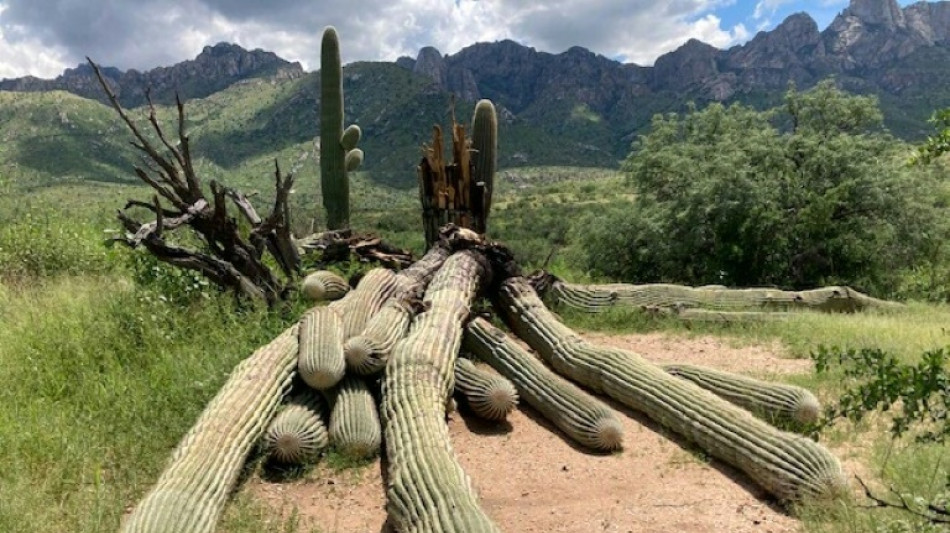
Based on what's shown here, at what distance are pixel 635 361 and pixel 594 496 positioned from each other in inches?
82.5

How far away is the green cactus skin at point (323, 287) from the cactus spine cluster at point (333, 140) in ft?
20.0

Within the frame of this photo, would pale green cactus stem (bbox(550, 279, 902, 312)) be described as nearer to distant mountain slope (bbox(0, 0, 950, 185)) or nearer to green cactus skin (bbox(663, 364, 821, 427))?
green cactus skin (bbox(663, 364, 821, 427))

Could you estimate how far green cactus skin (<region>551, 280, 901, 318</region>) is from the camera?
1004 cm

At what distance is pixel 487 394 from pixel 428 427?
44.0 inches

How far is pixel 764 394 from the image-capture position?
609cm

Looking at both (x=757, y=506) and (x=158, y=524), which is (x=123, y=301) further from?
(x=757, y=506)

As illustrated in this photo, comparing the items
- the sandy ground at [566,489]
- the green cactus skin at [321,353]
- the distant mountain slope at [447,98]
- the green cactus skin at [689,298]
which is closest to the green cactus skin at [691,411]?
the sandy ground at [566,489]

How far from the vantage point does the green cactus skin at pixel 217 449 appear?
12.4ft

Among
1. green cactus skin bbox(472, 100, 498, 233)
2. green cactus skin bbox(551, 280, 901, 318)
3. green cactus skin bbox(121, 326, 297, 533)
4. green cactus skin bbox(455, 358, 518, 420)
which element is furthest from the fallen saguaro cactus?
green cactus skin bbox(121, 326, 297, 533)

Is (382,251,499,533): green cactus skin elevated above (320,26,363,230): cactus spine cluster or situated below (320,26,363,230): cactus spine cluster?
below

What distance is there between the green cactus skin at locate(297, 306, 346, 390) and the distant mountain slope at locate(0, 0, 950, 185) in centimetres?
5253

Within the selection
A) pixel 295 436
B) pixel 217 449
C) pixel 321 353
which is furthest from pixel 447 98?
pixel 217 449

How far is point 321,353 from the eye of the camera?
18.3 ft

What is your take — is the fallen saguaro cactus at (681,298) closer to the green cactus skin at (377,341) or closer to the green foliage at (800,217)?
the green foliage at (800,217)
